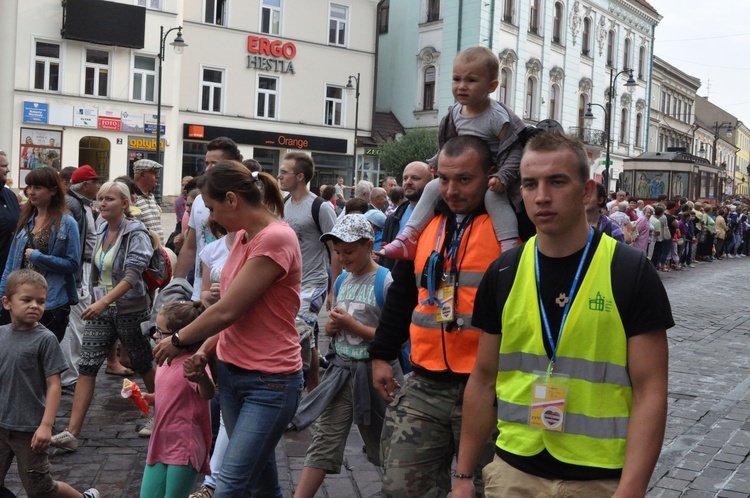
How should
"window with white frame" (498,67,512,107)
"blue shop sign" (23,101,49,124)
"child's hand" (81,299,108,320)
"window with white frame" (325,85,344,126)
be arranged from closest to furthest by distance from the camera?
1. "child's hand" (81,299,108,320)
2. "blue shop sign" (23,101,49,124)
3. "window with white frame" (325,85,344,126)
4. "window with white frame" (498,67,512,107)

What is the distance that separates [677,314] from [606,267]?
43.3 ft

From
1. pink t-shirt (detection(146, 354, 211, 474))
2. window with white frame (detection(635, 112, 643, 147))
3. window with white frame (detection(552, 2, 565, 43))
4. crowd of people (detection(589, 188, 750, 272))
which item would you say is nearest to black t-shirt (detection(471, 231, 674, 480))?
pink t-shirt (detection(146, 354, 211, 474))

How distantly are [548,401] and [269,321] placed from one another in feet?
5.41

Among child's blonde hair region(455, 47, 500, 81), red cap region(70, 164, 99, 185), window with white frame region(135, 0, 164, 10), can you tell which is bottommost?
red cap region(70, 164, 99, 185)

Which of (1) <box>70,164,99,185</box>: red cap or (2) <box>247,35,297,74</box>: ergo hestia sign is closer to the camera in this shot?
(1) <box>70,164,99,185</box>: red cap

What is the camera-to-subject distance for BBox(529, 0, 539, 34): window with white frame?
44.9 m

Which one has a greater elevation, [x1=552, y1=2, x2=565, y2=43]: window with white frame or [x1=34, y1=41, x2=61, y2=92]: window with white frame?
[x1=552, y1=2, x2=565, y2=43]: window with white frame

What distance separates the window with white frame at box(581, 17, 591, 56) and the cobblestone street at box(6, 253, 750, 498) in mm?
41510

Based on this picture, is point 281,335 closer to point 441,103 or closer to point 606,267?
point 606,267

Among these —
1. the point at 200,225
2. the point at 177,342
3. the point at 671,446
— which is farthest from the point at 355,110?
the point at 177,342

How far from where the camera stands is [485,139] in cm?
389

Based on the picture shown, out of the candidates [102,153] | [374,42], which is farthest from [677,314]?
[374,42]

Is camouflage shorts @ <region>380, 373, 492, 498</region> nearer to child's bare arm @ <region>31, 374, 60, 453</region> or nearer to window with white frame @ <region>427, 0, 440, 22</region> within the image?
child's bare arm @ <region>31, 374, 60, 453</region>

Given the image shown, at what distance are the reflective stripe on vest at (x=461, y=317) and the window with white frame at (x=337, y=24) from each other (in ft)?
120
